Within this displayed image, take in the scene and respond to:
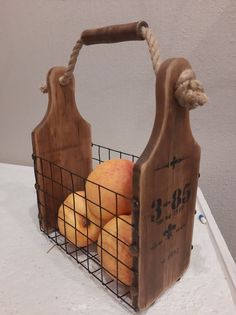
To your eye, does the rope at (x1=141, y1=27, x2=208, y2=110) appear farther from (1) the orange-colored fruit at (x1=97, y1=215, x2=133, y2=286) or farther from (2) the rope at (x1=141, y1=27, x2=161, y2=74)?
(1) the orange-colored fruit at (x1=97, y1=215, x2=133, y2=286)

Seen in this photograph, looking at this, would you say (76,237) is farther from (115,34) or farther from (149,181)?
(115,34)

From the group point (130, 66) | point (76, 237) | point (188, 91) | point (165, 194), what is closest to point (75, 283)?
point (76, 237)

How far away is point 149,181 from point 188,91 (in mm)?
97

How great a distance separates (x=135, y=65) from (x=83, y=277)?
18.8 inches

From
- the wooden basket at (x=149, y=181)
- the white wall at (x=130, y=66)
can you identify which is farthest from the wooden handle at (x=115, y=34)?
the white wall at (x=130, y=66)

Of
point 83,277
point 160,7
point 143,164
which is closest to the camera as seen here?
point 143,164

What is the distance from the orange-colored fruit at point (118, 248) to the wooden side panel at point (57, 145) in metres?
0.12

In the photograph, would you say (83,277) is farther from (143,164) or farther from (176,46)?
(176,46)

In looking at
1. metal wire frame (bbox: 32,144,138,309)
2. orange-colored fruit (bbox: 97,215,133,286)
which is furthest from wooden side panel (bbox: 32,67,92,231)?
orange-colored fruit (bbox: 97,215,133,286)

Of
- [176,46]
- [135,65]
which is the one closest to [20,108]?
[135,65]

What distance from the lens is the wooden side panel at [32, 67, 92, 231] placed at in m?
0.45

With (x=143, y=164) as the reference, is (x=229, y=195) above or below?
below

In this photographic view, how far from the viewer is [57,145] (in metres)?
0.47

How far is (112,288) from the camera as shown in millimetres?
370
